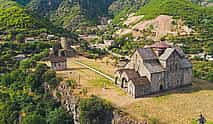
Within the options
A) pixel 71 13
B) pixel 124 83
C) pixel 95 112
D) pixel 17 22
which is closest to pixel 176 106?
pixel 124 83

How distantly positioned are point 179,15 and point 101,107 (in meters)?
106

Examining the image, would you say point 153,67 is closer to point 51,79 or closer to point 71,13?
point 51,79

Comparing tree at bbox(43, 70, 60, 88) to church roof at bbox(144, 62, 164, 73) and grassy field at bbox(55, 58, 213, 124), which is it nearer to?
grassy field at bbox(55, 58, 213, 124)

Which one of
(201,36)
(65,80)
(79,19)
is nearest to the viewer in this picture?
(65,80)

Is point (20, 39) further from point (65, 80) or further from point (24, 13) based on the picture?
point (65, 80)

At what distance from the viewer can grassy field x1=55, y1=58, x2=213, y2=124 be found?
3662cm

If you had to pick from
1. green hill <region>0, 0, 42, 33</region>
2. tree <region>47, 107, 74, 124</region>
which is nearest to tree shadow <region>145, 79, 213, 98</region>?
tree <region>47, 107, 74, 124</region>

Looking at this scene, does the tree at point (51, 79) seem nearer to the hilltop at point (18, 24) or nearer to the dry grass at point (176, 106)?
the dry grass at point (176, 106)

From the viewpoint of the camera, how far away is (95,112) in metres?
37.7

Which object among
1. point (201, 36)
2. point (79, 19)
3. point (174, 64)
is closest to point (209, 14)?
point (201, 36)

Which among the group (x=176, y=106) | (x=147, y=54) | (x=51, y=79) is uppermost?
(x=147, y=54)

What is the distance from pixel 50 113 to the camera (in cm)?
4303

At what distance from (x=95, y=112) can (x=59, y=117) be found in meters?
6.25

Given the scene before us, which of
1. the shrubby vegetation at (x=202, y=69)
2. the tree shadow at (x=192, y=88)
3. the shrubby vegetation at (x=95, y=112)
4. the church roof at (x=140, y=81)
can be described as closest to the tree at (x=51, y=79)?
the shrubby vegetation at (x=95, y=112)
